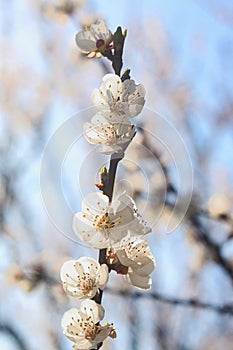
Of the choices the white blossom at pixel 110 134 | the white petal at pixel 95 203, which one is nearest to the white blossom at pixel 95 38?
the white blossom at pixel 110 134

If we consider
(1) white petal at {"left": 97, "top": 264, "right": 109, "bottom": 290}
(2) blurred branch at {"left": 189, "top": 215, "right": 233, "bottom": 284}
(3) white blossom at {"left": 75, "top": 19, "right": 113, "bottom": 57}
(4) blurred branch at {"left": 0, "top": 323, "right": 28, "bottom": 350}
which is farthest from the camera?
(4) blurred branch at {"left": 0, "top": 323, "right": 28, "bottom": 350}

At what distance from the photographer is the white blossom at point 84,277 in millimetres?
619

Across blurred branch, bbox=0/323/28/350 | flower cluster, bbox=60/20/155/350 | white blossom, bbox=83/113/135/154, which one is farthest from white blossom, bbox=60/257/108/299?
blurred branch, bbox=0/323/28/350

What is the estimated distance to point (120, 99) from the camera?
66 centimetres

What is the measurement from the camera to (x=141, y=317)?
337cm

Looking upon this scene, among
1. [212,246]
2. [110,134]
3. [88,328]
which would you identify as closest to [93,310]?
[88,328]

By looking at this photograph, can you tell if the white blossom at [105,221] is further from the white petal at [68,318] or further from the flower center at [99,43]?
the flower center at [99,43]

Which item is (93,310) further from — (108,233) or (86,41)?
(86,41)

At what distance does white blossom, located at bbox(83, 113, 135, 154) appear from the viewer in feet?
2.09

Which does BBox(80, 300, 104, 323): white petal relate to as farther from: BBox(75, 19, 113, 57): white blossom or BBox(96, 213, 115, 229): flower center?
BBox(75, 19, 113, 57): white blossom

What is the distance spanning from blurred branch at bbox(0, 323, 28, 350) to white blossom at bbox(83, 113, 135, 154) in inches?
79.0

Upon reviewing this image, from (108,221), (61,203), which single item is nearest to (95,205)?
(108,221)

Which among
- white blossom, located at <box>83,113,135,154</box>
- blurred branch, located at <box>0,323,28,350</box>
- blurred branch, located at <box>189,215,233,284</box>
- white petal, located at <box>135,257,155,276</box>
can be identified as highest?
blurred branch, located at <box>189,215,233,284</box>

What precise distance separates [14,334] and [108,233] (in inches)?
78.9
